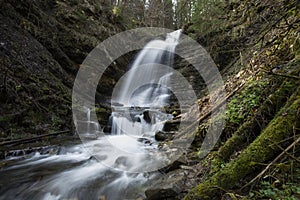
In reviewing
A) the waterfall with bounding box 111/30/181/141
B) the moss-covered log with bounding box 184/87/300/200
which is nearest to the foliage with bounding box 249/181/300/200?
the moss-covered log with bounding box 184/87/300/200

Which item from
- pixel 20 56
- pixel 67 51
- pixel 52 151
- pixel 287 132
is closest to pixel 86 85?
pixel 67 51

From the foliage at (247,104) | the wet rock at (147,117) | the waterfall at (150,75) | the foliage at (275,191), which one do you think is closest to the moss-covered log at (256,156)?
the foliage at (275,191)

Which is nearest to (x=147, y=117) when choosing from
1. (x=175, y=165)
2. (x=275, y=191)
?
(x=175, y=165)

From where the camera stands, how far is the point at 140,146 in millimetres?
6238

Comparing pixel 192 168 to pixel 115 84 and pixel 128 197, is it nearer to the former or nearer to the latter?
pixel 128 197

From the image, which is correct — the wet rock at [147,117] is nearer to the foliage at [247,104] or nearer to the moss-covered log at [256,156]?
the foliage at [247,104]

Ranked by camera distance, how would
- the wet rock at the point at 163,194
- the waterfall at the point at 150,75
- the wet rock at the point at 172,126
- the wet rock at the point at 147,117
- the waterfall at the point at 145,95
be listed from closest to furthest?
the wet rock at the point at 163,194, the wet rock at the point at 172,126, the waterfall at the point at 145,95, the wet rock at the point at 147,117, the waterfall at the point at 150,75

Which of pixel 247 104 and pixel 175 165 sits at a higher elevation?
pixel 247 104

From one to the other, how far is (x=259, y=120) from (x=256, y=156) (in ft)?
2.34

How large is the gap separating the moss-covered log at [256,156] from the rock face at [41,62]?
570 centimetres

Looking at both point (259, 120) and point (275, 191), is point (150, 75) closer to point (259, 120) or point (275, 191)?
point (259, 120)

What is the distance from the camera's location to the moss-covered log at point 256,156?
6.48ft

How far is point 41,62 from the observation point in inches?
332

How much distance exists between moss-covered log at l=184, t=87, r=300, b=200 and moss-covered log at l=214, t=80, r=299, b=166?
0.84 ft
